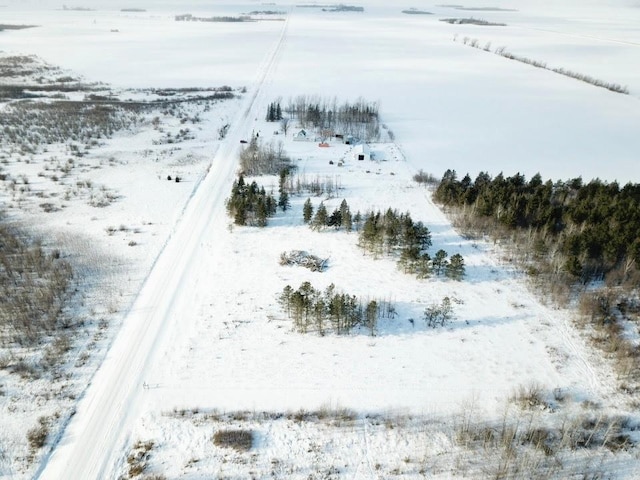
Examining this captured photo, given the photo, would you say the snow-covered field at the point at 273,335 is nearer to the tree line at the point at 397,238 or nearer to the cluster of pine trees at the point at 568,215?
the tree line at the point at 397,238

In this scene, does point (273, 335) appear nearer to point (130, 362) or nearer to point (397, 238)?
point (130, 362)

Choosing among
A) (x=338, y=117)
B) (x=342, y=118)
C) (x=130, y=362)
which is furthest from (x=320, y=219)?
(x=338, y=117)

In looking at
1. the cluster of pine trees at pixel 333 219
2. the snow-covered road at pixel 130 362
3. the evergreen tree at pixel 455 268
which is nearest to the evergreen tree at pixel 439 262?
the evergreen tree at pixel 455 268

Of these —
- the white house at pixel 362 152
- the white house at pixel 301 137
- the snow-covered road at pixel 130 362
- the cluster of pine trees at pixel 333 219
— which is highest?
the white house at pixel 301 137

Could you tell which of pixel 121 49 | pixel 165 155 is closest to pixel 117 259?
pixel 165 155

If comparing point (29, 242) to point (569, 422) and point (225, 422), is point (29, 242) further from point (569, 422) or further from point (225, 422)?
point (569, 422)

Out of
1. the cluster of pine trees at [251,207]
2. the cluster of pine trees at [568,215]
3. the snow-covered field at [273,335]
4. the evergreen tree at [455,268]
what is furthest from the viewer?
the cluster of pine trees at [251,207]

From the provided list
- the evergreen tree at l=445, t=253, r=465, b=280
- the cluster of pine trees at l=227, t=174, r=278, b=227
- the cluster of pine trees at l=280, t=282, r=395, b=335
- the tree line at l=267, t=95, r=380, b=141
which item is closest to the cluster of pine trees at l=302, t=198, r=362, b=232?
the cluster of pine trees at l=227, t=174, r=278, b=227
